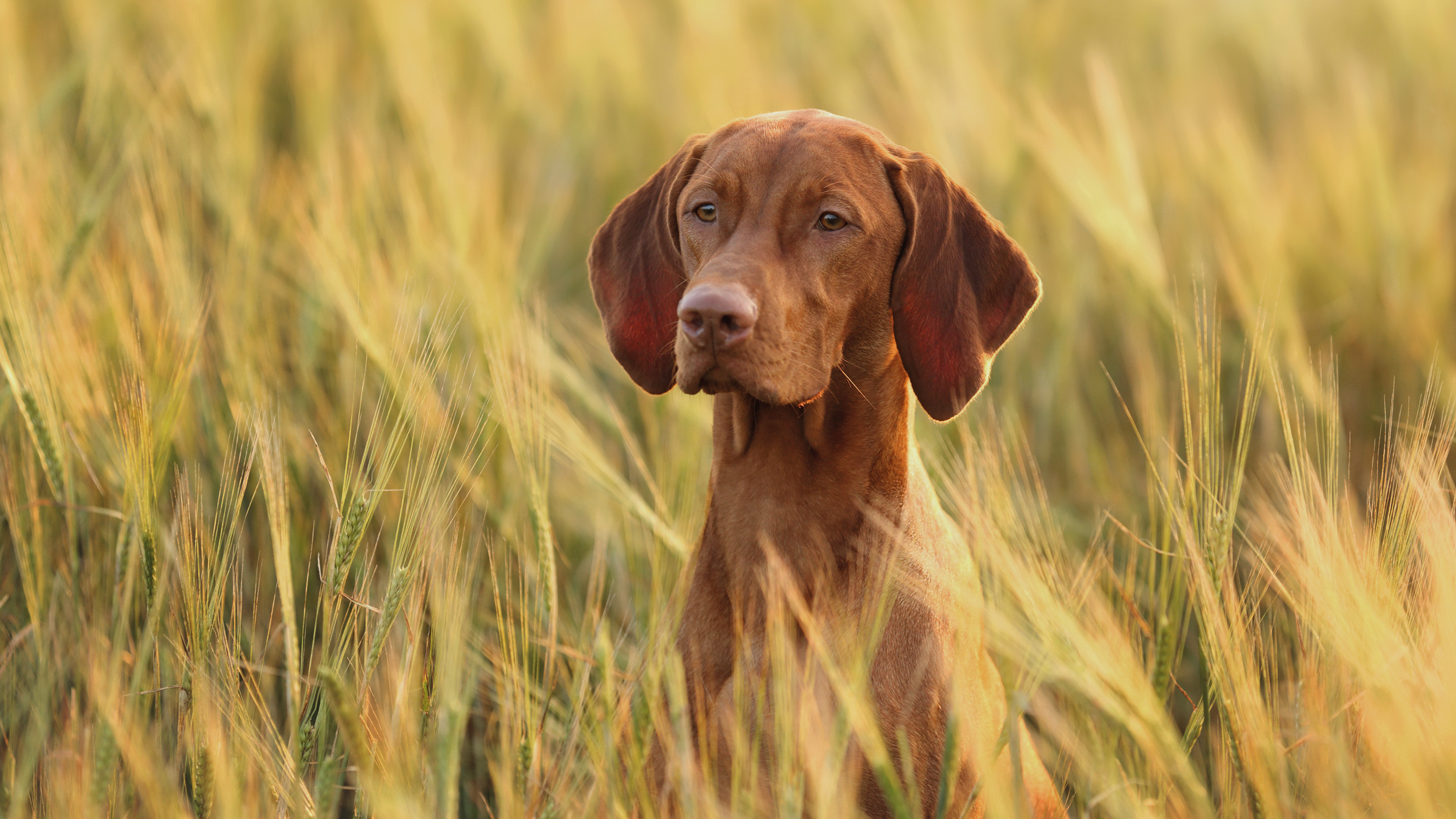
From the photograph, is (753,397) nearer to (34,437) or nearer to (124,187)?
(34,437)

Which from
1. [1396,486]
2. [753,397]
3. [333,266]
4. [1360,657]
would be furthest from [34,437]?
[1396,486]

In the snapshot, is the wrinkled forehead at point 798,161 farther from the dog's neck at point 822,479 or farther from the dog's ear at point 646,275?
the dog's neck at point 822,479

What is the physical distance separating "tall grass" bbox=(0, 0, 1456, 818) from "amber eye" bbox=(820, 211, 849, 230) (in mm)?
552

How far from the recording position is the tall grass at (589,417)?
197 centimetres

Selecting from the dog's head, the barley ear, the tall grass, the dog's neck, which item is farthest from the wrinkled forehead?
the barley ear

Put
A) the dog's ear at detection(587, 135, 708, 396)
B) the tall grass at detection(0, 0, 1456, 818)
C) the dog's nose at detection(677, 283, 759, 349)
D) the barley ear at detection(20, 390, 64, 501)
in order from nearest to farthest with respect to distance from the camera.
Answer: the tall grass at detection(0, 0, 1456, 818)
the dog's nose at detection(677, 283, 759, 349)
the barley ear at detection(20, 390, 64, 501)
the dog's ear at detection(587, 135, 708, 396)

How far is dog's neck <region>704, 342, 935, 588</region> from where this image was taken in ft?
8.25

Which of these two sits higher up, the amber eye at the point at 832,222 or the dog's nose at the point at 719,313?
the amber eye at the point at 832,222

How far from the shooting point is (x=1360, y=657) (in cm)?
190

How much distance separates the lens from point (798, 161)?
2.61 metres

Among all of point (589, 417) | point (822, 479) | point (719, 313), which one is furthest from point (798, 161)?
point (589, 417)

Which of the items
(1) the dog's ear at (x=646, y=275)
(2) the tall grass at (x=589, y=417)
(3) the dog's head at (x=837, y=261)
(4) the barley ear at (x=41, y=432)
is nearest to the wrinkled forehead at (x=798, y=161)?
(3) the dog's head at (x=837, y=261)

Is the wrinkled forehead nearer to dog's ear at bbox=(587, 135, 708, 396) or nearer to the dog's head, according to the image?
the dog's head

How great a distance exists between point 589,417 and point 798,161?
1.45 meters
